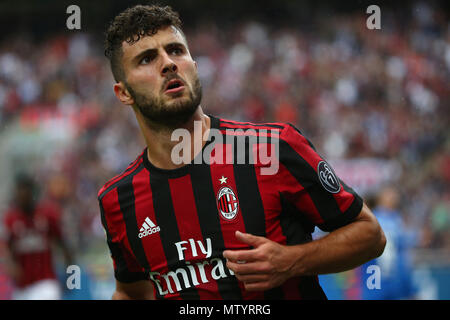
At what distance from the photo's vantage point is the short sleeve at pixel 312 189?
7.14 ft

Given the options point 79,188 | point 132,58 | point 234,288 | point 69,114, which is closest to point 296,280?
point 234,288

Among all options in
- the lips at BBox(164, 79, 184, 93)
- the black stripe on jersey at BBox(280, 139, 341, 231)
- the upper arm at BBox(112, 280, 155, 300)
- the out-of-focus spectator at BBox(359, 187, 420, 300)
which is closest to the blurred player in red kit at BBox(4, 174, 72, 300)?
the out-of-focus spectator at BBox(359, 187, 420, 300)

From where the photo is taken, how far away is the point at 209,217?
2.29m

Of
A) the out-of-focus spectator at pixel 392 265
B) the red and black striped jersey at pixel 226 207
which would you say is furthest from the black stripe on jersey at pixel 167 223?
the out-of-focus spectator at pixel 392 265

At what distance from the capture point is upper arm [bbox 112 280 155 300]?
8.64 ft

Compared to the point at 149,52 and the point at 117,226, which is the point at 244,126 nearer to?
the point at 149,52

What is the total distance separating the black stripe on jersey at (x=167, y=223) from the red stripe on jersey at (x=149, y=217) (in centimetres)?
2

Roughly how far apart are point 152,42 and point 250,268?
1.02 m

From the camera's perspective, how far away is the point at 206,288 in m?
2.22

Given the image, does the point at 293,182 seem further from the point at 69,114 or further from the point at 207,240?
the point at 69,114

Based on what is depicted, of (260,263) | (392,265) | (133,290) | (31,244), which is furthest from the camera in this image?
(31,244)

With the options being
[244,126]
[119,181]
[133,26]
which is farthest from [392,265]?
[133,26]
